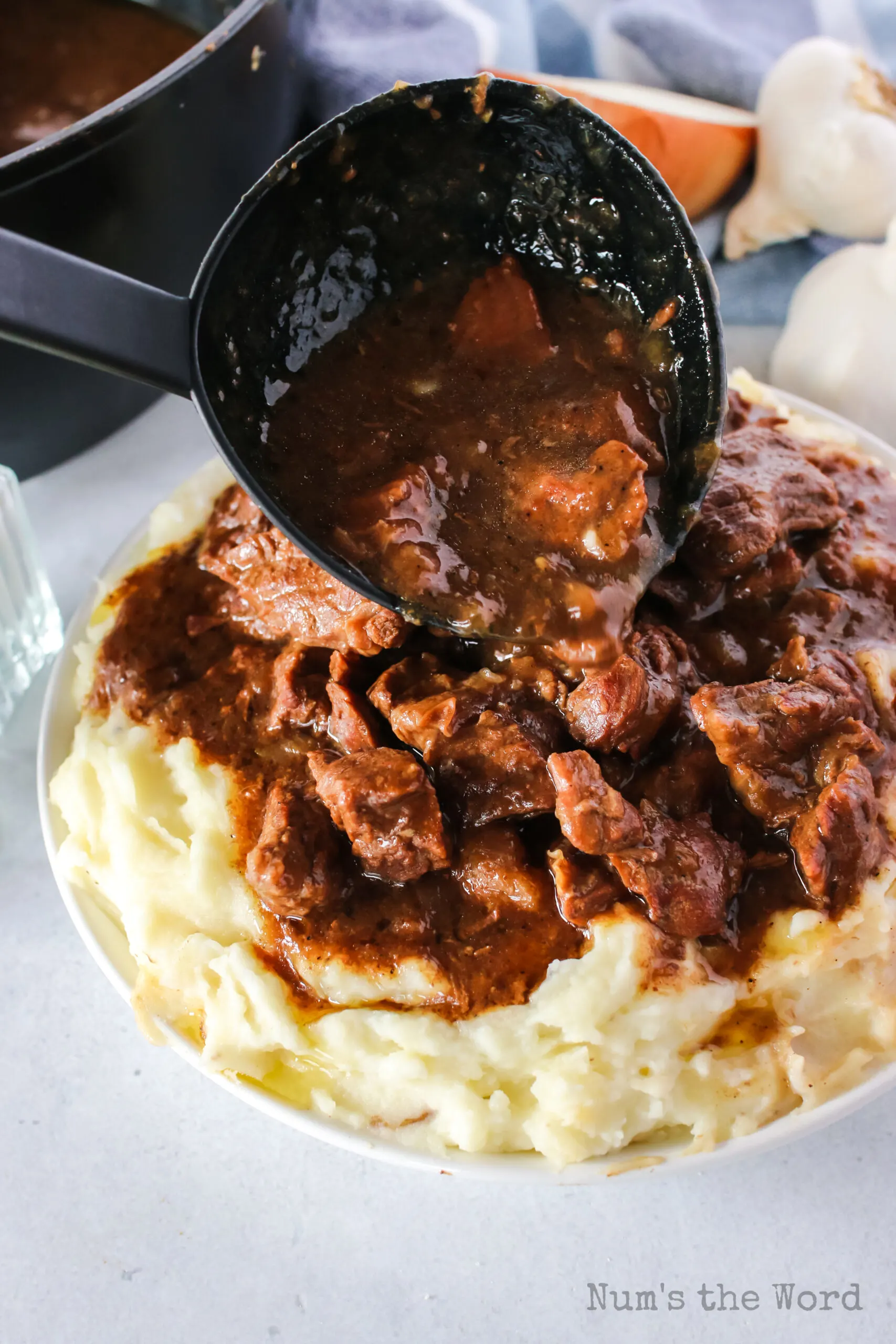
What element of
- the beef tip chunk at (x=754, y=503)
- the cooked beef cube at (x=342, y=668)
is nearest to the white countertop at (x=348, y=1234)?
the cooked beef cube at (x=342, y=668)

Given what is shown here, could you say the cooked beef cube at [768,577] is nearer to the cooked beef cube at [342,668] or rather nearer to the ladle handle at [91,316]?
the cooked beef cube at [342,668]

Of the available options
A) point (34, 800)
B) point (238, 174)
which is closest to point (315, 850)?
point (34, 800)

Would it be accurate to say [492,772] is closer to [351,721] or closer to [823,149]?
[351,721]

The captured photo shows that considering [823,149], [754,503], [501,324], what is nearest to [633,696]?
[754,503]

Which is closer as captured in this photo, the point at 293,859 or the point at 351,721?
the point at 293,859

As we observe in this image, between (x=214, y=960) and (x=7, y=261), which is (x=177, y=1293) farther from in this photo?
(x=7, y=261)
